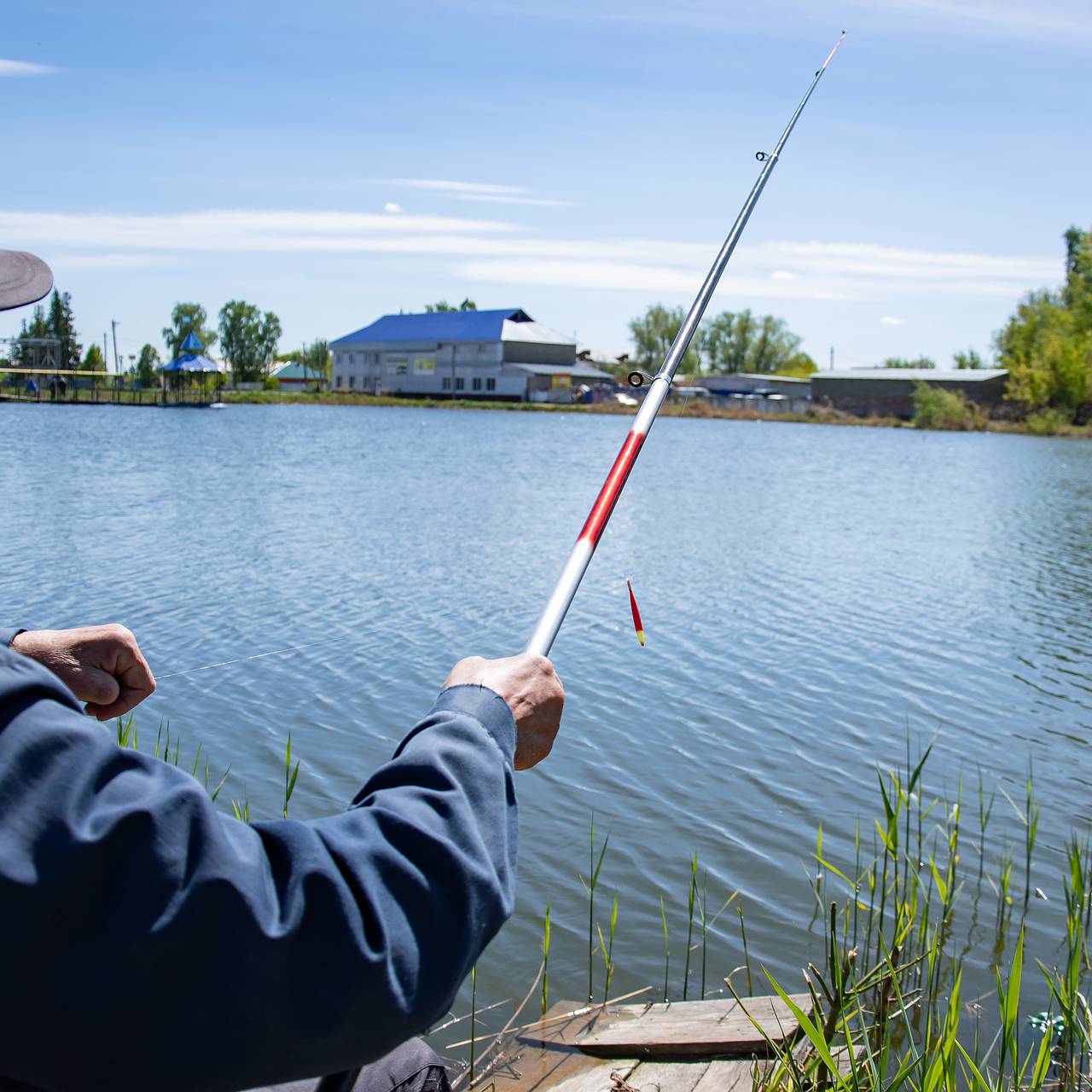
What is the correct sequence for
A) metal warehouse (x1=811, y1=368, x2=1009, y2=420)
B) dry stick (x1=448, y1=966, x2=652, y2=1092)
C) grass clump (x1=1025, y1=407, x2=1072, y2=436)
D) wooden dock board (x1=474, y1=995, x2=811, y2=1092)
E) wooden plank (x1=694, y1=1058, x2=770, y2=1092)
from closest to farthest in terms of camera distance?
wooden plank (x1=694, y1=1058, x2=770, y2=1092) → wooden dock board (x1=474, y1=995, x2=811, y2=1092) → dry stick (x1=448, y1=966, x2=652, y2=1092) → grass clump (x1=1025, y1=407, x2=1072, y2=436) → metal warehouse (x1=811, y1=368, x2=1009, y2=420)

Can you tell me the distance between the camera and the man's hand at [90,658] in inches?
75.7

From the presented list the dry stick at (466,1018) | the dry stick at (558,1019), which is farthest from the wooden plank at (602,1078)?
the dry stick at (466,1018)

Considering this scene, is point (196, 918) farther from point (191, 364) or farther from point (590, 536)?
point (191, 364)

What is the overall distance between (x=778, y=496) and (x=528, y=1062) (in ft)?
81.2

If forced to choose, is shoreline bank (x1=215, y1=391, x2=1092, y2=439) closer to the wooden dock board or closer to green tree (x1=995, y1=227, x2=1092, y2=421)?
green tree (x1=995, y1=227, x2=1092, y2=421)

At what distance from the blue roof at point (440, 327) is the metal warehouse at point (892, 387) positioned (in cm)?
2597

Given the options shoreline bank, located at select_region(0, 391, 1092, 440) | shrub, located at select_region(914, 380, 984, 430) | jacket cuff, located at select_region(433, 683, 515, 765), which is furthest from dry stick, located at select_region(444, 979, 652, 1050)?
shoreline bank, located at select_region(0, 391, 1092, 440)

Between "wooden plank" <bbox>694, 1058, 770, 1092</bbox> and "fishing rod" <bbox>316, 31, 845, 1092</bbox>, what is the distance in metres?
1.71

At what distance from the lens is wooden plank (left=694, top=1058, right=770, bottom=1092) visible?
3.45 metres

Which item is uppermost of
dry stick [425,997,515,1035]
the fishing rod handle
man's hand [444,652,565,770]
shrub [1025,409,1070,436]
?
the fishing rod handle

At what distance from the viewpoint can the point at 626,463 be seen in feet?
7.88

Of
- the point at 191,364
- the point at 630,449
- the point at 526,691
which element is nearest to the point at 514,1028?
the point at 630,449

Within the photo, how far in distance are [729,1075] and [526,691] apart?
2588mm

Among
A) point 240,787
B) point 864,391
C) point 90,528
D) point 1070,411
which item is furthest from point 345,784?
point 864,391
